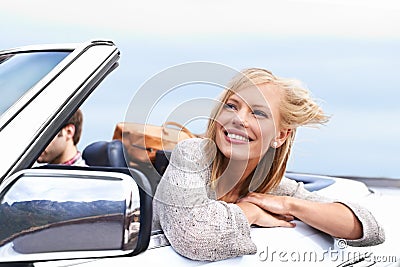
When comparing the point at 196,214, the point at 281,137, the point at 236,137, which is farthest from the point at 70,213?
the point at 281,137

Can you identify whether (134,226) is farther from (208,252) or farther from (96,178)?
(208,252)

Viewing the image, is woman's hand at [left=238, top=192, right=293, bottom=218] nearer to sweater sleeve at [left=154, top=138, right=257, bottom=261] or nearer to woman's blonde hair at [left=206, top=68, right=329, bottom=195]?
woman's blonde hair at [left=206, top=68, right=329, bottom=195]

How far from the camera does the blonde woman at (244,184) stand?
1506 millimetres

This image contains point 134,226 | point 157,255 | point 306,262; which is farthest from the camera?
point 306,262

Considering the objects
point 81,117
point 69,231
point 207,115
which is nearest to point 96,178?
point 69,231

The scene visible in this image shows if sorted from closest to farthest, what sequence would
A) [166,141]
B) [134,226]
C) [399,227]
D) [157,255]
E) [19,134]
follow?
1. [134,226]
2. [19,134]
3. [157,255]
4. [399,227]
5. [166,141]

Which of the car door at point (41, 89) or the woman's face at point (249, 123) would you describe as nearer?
the car door at point (41, 89)

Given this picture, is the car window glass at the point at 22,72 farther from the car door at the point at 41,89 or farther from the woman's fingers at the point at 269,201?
the woman's fingers at the point at 269,201

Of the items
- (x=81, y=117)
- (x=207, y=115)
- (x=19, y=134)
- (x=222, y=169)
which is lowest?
(x=81, y=117)

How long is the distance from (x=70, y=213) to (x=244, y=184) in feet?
2.87

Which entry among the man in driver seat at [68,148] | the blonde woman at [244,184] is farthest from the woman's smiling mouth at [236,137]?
the man in driver seat at [68,148]

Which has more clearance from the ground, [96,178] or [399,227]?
[96,178]

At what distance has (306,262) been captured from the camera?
1.61m

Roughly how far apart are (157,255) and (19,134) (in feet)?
1.49
